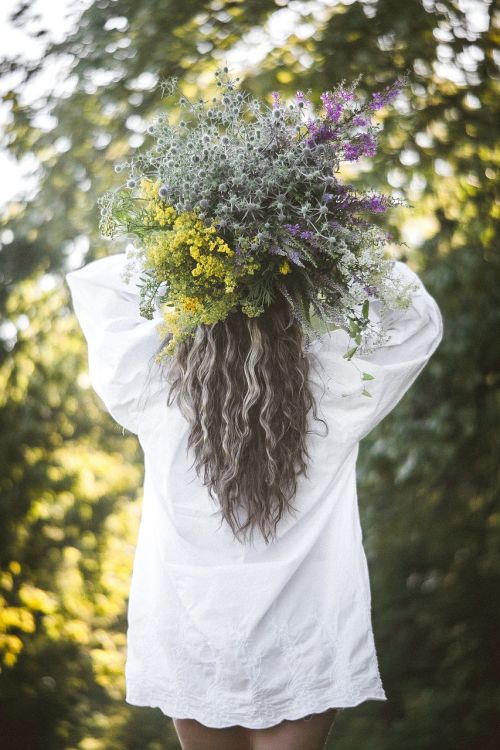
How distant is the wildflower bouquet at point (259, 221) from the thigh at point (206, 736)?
781 mm

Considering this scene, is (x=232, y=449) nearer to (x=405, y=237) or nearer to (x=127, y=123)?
(x=405, y=237)

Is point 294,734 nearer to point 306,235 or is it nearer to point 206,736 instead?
point 206,736

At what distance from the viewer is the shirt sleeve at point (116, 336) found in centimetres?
147

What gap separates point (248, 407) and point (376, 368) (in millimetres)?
263

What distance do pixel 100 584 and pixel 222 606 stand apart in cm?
111

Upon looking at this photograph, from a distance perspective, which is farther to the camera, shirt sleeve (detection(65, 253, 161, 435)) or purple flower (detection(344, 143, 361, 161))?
shirt sleeve (detection(65, 253, 161, 435))

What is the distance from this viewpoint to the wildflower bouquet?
1.23m

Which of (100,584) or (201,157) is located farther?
(100,584)

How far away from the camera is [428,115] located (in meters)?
2.17

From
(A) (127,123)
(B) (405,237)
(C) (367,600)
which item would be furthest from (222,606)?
(A) (127,123)

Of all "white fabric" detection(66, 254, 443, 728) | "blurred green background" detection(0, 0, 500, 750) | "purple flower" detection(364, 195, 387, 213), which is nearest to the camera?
"purple flower" detection(364, 195, 387, 213)

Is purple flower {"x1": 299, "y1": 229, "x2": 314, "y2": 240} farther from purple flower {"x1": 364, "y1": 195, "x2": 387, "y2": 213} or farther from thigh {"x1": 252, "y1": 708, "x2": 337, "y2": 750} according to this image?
thigh {"x1": 252, "y1": 708, "x2": 337, "y2": 750}

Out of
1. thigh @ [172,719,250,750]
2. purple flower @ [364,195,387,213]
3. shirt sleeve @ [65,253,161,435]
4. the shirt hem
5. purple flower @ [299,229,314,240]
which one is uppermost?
purple flower @ [299,229,314,240]

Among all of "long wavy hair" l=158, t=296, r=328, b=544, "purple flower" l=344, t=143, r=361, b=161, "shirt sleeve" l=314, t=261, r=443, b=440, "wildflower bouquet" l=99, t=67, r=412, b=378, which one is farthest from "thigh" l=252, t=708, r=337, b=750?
"purple flower" l=344, t=143, r=361, b=161
